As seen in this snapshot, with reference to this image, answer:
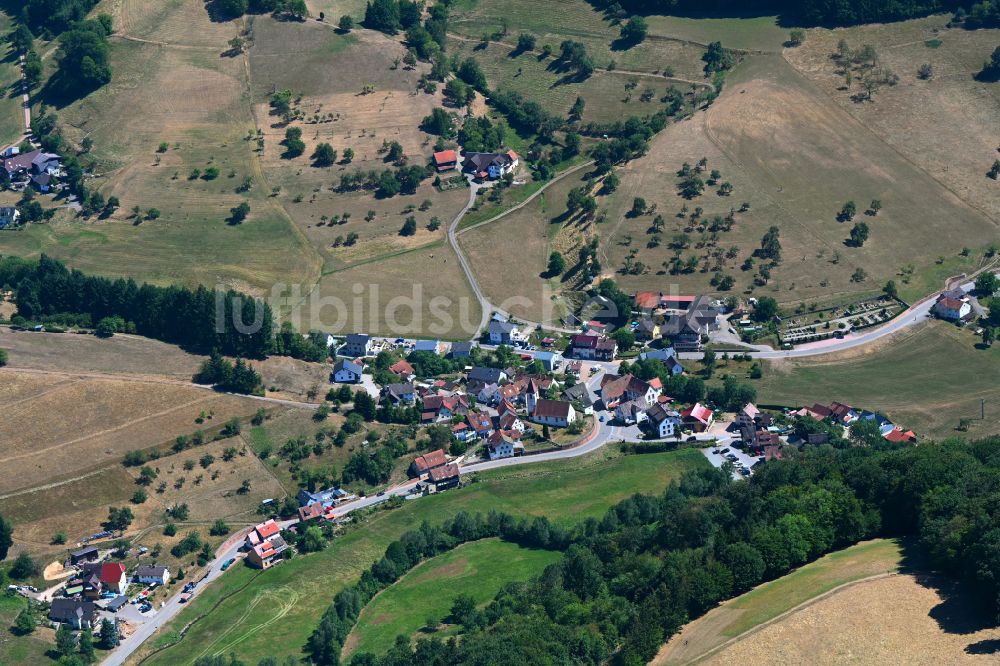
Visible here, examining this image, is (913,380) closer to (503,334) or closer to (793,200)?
(793,200)

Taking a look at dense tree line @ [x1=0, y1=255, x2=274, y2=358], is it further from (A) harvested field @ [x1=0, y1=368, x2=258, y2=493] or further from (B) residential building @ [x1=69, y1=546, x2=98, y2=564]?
(B) residential building @ [x1=69, y1=546, x2=98, y2=564]

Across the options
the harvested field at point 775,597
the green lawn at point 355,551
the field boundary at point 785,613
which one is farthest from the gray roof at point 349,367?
the field boundary at point 785,613

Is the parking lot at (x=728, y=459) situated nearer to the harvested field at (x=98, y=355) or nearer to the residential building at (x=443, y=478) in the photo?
the residential building at (x=443, y=478)

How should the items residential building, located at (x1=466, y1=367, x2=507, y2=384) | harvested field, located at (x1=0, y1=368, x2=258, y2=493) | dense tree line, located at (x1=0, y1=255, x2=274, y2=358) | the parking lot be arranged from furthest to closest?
dense tree line, located at (x1=0, y1=255, x2=274, y2=358)
residential building, located at (x1=466, y1=367, x2=507, y2=384)
the parking lot
harvested field, located at (x1=0, y1=368, x2=258, y2=493)

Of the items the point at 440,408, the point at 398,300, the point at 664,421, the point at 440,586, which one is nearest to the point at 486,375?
the point at 440,408

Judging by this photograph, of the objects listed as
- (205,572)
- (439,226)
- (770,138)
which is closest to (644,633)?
(205,572)

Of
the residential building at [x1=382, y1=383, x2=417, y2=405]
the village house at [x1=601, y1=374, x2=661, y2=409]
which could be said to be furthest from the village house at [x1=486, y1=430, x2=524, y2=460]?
the village house at [x1=601, y1=374, x2=661, y2=409]

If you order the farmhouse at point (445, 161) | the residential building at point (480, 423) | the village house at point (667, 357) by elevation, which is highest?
the farmhouse at point (445, 161)
